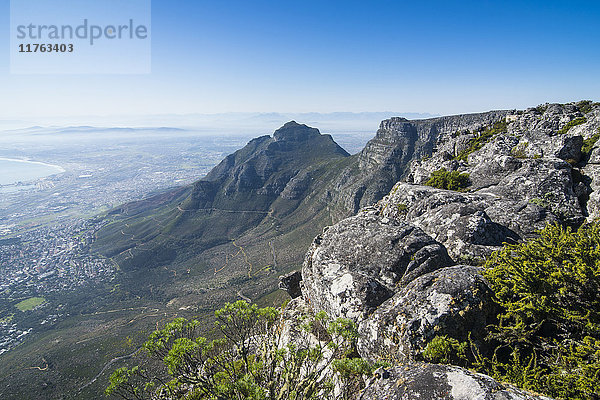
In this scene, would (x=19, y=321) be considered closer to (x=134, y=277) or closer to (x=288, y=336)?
(x=134, y=277)

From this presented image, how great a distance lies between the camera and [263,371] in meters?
12.8

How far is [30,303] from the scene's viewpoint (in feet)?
479

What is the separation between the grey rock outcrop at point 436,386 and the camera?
6969 millimetres

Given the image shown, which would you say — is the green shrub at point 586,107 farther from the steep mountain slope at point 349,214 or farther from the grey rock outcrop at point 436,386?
the grey rock outcrop at point 436,386

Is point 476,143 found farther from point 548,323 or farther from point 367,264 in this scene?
point 548,323

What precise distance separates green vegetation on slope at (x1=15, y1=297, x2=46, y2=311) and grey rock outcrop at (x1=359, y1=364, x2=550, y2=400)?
200 meters

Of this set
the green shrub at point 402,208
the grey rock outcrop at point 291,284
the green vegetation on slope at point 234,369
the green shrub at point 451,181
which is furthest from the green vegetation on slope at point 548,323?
the green shrub at point 451,181

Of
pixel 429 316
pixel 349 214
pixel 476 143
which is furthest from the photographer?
pixel 349 214

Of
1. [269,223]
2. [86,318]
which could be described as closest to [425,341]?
[86,318]

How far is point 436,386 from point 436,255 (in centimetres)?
902

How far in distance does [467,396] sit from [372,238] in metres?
11.1

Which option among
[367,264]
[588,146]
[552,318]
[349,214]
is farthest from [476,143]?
[349,214]

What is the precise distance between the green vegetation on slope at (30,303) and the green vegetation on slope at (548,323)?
20284 cm

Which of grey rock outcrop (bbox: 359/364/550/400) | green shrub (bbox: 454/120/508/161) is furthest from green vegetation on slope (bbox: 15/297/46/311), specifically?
green shrub (bbox: 454/120/508/161)
